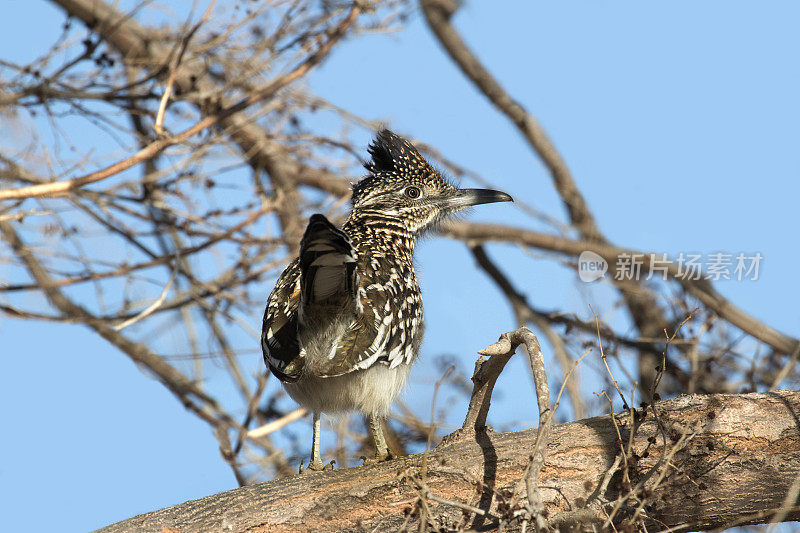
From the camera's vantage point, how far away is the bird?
11.4 ft

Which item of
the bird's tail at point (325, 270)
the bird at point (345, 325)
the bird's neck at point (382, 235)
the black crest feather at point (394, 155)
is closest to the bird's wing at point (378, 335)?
the bird at point (345, 325)

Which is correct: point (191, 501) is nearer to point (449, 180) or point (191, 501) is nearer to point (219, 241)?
point (219, 241)

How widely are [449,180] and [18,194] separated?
2.49 metres

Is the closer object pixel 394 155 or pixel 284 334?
pixel 284 334

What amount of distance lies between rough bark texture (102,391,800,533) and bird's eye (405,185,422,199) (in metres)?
1.80

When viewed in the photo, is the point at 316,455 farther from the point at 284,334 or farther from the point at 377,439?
the point at 284,334

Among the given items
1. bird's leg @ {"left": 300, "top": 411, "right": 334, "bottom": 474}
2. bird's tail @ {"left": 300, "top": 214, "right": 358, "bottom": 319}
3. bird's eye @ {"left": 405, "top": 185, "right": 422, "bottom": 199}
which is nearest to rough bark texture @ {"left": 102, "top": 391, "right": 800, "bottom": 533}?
bird's leg @ {"left": 300, "top": 411, "right": 334, "bottom": 474}

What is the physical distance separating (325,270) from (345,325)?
33 centimetres

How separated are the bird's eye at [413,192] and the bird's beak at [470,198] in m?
0.14

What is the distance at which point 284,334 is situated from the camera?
3721 mm

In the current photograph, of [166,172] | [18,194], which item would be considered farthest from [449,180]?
[18,194]

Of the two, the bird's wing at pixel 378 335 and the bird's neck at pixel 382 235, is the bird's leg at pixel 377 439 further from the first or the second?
the bird's neck at pixel 382 235

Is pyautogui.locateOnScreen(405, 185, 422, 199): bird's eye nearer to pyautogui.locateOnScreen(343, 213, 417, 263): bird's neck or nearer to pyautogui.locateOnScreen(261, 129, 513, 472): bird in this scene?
pyautogui.locateOnScreen(343, 213, 417, 263): bird's neck

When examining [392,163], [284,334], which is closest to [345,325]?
[284,334]
